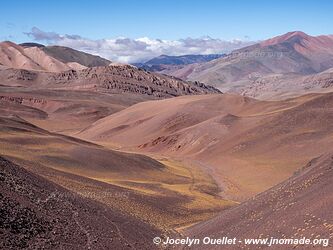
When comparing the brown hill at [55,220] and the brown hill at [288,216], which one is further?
the brown hill at [55,220]

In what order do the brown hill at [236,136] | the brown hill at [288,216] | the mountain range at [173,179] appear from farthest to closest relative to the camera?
the brown hill at [236,136]
the mountain range at [173,179]
the brown hill at [288,216]

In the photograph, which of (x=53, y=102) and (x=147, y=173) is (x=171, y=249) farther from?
(x=53, y=102)

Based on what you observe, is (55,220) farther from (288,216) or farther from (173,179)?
(173,179)

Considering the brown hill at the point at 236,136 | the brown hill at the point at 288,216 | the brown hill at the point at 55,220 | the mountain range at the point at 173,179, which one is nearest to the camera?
the brown hill at the point at 288,216

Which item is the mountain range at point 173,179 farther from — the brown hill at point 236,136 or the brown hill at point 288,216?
the brown hill at point 236,136

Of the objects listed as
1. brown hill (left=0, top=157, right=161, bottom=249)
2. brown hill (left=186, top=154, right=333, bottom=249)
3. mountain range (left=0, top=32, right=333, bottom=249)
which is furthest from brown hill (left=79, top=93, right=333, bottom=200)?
brown hill (left=0, top=157, right=161, bottom=249)

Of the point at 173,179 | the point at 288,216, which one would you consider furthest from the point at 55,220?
the point at 173,179

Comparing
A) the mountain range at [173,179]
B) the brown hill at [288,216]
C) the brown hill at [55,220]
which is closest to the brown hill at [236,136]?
the mountain range at [173,179]
